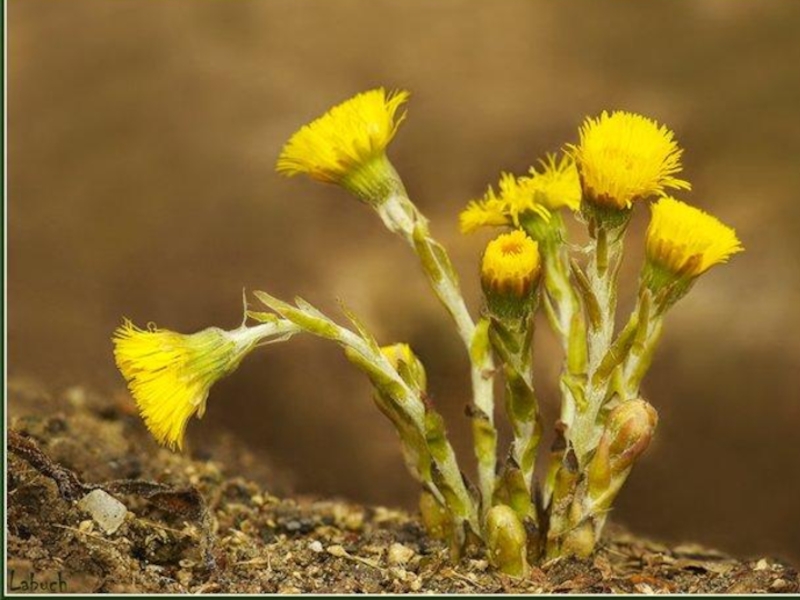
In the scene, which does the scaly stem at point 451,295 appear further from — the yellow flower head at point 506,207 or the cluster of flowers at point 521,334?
the yellow flower head at point 506,207

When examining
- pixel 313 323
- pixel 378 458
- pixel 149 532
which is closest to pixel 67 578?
pixel 149 532

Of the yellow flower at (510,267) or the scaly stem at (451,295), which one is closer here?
the yellow flower at (510,267)

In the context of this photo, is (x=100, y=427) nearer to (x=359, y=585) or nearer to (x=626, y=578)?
(x=359, y=585)

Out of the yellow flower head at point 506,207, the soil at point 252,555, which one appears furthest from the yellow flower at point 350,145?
the soil at point 252,555

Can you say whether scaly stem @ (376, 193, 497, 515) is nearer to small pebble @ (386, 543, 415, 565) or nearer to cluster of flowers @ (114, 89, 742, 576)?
cluster of flowers @ (114, 89, 742, 576)

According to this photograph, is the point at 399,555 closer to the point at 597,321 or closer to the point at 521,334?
the point at 521,334

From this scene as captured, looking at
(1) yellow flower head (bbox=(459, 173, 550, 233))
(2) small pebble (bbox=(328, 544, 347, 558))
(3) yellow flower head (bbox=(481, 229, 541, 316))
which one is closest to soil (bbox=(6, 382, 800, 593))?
(2) small pebble (bbox=(328, 544, 347, 558))
